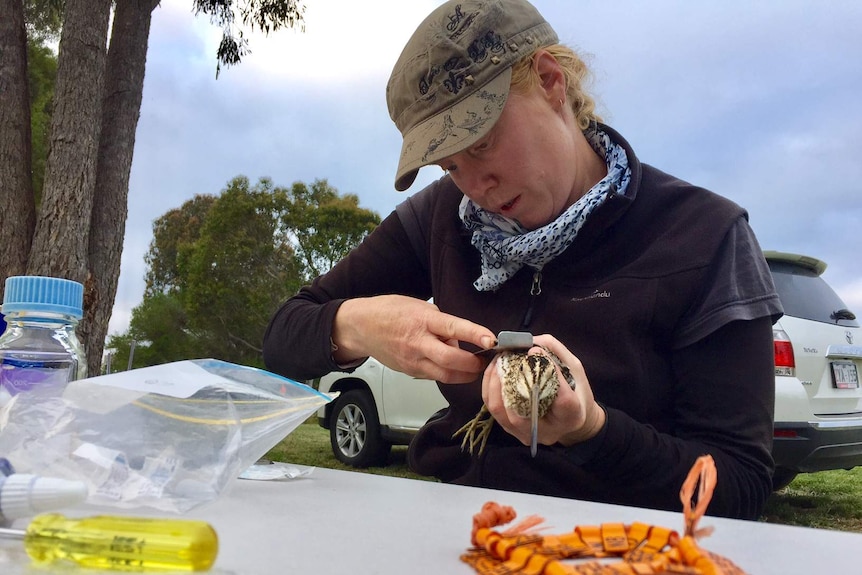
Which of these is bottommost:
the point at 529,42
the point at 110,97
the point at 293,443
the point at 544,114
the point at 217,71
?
the point at 293,443

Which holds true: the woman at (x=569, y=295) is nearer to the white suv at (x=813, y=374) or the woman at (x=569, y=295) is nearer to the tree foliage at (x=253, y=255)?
the white suv at (x=813, y=374)

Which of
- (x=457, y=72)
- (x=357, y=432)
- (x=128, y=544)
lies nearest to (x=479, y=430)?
(x=457, y=72)

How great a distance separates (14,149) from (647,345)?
422cm

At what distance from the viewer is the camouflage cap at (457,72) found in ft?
4.11

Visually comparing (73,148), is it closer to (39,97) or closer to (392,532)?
(392,532)

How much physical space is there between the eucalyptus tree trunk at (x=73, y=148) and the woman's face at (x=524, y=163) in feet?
11.4

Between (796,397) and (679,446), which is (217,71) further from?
(679,446)

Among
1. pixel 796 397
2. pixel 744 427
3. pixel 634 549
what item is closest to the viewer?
pixel 634 549

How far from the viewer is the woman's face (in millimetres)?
1290

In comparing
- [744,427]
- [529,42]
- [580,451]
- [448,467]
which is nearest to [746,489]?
[744,427]

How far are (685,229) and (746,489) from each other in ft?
1.66

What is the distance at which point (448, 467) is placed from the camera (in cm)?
150

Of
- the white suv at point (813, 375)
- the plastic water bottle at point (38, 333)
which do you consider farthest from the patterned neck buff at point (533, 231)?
the white suv at point (813, 375)

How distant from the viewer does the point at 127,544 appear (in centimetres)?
48
